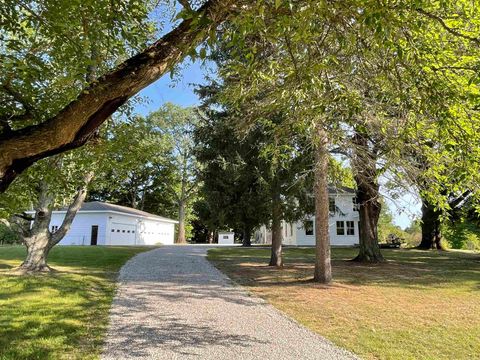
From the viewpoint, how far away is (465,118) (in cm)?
461

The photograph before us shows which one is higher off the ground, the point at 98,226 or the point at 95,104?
the point at 98,226

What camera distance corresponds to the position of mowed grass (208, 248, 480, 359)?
5543 mm

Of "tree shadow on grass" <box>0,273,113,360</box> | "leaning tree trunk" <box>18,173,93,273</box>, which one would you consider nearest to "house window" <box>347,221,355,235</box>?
"leaning tree trunk" <box>18,173,93,273</box>

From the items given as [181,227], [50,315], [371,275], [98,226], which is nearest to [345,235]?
[181,227]

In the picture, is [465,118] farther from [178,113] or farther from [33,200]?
[178,113]

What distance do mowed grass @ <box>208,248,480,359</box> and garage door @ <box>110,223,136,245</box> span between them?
2081 centimetres

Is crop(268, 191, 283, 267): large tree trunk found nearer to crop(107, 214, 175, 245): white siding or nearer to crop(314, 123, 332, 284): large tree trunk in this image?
crop(314, 123, 332, 284): large tree trunk

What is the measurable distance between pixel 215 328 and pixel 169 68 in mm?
4435

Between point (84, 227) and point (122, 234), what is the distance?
334 cm

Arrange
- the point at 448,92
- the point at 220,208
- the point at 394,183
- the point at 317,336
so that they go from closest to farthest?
the point at 448,92 → the point at 317,336 → the point at 394,183 → the point at 220,208

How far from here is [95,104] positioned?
3.20 metres

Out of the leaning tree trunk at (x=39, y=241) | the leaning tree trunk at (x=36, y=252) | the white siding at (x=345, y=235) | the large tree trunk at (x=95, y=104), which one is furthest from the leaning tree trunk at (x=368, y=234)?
the white siding at (x=345, y=235)

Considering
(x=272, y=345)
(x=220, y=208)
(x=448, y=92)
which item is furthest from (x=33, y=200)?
(x=220, y=208)

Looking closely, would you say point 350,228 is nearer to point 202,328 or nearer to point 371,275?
point 371,275
